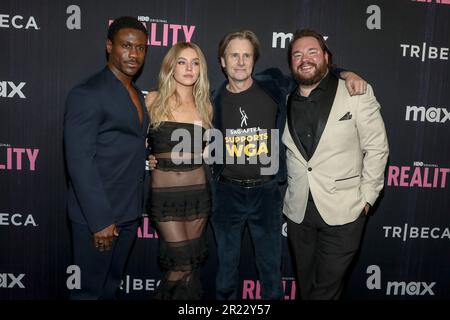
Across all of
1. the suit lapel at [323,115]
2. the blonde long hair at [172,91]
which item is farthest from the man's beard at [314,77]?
the blonde long hair at [172,91]

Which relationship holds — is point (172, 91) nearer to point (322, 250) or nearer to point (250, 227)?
point (250, 227)

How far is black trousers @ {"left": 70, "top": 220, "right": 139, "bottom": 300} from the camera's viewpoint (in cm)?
246

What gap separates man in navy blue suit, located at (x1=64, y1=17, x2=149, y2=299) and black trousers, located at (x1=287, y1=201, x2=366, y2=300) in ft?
3.71

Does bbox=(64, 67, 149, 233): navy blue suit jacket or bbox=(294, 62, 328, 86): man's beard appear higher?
bbox=(294, 62, 328, 86): man's beard

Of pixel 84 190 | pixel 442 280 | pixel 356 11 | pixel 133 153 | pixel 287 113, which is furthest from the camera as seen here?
pixel 442 280

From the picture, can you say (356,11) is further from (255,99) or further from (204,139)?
(204,139)

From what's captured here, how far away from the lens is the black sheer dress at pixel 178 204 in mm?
2551

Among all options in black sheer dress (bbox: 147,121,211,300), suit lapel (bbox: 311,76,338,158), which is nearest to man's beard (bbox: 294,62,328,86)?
suit lapel (bbox: 311,76,338,158)

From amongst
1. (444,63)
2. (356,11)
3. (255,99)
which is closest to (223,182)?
(255,99)

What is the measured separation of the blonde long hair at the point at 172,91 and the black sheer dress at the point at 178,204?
0.28 feet

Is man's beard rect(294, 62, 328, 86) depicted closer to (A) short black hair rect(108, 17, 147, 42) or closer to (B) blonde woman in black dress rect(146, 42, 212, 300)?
(B) blonde woman in black dress rect(146, 42, 212, 300)

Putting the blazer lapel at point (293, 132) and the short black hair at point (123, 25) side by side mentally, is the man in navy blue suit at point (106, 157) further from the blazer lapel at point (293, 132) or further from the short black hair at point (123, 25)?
the blazer lapel at point (293, 132)

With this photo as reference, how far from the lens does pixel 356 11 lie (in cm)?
317

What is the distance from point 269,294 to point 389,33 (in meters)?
2.28
